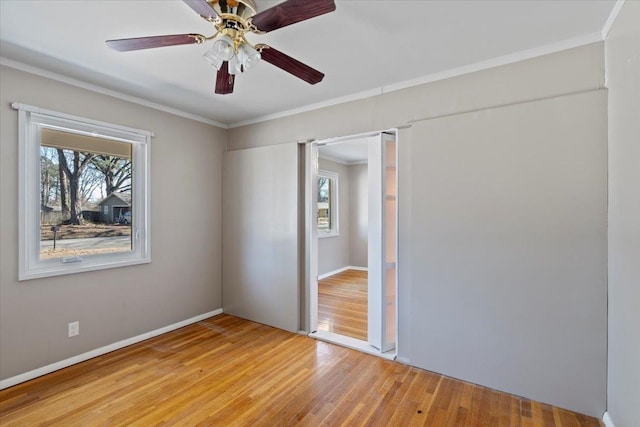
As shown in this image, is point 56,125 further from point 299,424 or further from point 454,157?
point 454,157

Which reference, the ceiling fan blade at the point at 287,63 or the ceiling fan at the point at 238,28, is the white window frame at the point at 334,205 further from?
the ceiling fan at the point at 238,28

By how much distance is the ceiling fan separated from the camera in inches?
52.9

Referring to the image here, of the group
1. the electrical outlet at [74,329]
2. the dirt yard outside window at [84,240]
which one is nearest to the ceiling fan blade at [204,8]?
the dirt yard outside window at [84,240]

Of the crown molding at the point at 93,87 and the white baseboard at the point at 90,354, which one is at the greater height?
the crown molding at the point at 93,87

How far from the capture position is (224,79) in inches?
78.0

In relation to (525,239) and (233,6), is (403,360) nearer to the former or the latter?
(525,239)

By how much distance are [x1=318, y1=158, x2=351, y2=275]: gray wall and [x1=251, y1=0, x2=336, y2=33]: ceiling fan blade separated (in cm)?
446

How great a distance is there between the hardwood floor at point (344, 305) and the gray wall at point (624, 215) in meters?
1.92

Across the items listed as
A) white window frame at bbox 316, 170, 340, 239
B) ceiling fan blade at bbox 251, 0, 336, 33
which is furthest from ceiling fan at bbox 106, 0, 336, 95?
white window frame at bbox 316, 170, 340, 239

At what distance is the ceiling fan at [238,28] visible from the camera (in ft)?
4.41

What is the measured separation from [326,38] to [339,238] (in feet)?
15.9

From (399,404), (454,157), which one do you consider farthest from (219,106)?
(399,404)

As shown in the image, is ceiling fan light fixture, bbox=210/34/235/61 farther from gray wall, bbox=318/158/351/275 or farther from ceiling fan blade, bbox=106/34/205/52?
gray wall, bbox=318/158/351/275

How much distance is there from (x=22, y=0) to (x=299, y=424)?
291 cm
